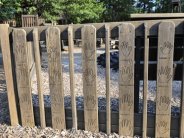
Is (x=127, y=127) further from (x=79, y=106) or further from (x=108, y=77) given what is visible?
(x=79, y=106)

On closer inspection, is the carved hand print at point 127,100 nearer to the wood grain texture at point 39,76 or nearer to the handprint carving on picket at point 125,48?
the handprint carving on picket at point 125,48

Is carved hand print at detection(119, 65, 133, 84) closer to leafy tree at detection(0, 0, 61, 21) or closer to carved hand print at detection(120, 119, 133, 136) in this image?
carved hand print at detection(120, 119, 133, 136)

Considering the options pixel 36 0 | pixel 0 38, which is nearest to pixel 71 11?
pixel 36 0

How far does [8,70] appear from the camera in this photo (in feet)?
11.2

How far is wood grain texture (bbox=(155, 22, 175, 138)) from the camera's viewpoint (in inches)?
115

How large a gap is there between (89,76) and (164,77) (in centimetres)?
80

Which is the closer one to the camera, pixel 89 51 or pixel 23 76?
pixel 89 51

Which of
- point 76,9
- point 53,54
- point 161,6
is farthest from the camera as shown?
point 161,6

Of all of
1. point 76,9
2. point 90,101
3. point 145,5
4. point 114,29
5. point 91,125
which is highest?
point 145,5

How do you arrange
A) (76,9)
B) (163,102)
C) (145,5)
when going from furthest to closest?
(145,5), (76,9), (163,102)

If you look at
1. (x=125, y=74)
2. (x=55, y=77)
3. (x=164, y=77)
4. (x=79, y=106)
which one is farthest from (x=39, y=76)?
(x=164, y=77)

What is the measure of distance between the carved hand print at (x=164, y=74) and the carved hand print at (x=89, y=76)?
705mm

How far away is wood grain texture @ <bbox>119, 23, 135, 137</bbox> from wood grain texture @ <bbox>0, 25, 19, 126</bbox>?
129 centimetres

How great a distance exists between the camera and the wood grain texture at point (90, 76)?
306 centimetres
